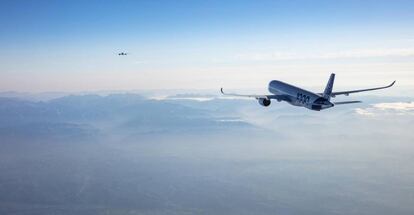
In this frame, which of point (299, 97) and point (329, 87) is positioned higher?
point (329, 87)

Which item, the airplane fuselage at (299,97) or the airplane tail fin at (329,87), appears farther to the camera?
the airplane tail fin at (329,87)

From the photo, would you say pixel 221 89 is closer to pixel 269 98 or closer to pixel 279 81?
pixel 269 98

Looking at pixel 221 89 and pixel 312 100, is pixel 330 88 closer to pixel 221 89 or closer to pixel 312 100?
pixel 312 100

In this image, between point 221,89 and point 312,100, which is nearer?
point 312,100

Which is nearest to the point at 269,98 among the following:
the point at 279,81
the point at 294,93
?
the point at 294,93

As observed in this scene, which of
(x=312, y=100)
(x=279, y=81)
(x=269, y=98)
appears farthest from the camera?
(x=279, y=81)

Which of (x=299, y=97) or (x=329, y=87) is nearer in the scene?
(x=329, y=87)

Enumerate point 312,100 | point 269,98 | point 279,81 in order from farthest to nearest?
point 279,81 → point 269,98 → point 312,100

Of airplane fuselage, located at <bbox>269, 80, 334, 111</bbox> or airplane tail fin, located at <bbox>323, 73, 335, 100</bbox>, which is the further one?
airplane tail fin, located at <bbox>323, 73, 335, 100</bbox>
